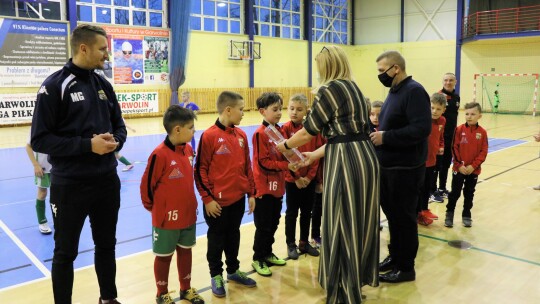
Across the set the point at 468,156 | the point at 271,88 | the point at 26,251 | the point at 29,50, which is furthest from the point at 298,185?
the point at 271,88

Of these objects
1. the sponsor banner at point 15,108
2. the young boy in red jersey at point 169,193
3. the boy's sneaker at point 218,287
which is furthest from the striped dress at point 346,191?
the sponsor banner at point 15,108

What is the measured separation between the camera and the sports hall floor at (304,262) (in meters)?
3.39

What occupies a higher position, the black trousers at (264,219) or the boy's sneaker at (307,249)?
the black trousers at (264,219)

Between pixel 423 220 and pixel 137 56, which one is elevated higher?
pixel 137 56

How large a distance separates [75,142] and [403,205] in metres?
2.42

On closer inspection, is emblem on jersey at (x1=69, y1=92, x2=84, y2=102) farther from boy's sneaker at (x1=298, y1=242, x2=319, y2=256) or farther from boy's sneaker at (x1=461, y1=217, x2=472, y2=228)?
boy's sneaker at (x1=461, y1=217, x2=472, y2=228)

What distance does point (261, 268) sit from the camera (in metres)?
3.77

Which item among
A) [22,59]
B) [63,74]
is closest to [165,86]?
[22,59]

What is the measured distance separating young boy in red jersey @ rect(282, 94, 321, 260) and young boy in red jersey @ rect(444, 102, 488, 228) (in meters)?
1.92

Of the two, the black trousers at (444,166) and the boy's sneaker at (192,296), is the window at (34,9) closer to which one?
the black trousers at (444,166)

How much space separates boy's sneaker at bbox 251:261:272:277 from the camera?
3727mm

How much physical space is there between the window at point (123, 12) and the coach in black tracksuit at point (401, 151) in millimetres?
15786

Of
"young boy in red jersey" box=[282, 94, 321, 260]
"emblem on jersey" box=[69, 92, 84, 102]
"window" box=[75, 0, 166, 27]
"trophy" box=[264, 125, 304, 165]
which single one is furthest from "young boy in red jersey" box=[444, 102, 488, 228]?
"window" box=[75, 0, 166, 27]

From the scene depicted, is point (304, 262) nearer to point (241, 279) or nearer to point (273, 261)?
point (273, 261)
